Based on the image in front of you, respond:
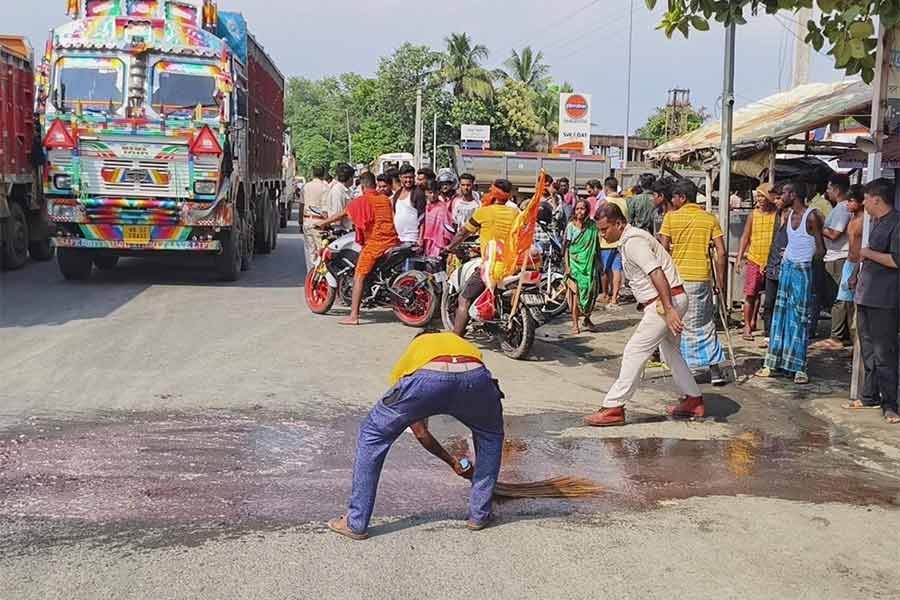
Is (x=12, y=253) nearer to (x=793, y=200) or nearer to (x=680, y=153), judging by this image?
(x=680, y=153)

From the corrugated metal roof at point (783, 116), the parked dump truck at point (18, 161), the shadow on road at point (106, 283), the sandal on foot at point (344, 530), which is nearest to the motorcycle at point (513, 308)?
the corrugated metal roof at point (783, 116)

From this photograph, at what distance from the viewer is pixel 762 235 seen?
9727 millimetres

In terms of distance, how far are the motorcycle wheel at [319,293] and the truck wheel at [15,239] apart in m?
5.73

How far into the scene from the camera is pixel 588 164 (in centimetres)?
2991

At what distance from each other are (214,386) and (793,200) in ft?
16.9

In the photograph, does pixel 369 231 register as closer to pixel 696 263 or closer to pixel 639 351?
pixel 696 263

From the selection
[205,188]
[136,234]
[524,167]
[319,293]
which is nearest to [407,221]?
[319,293]

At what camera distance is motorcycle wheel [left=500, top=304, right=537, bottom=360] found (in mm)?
8906

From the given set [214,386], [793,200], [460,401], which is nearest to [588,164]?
[793,200]

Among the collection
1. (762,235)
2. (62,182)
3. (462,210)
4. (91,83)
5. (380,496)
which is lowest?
(380,496)

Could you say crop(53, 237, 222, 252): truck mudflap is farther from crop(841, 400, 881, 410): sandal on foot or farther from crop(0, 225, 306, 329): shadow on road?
crop(841, 400, 881, 410): sandal on foot

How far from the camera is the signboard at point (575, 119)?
4869 centimetres

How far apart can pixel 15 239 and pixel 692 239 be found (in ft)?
35.6

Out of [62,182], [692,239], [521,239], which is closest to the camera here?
[692,239]
